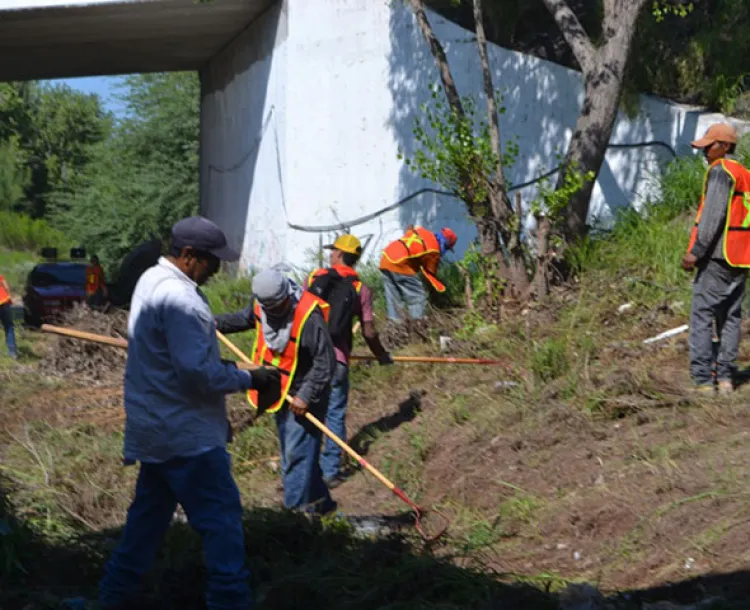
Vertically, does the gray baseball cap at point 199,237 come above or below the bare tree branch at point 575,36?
below

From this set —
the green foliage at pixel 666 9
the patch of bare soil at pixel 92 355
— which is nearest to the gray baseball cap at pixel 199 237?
the patch of bare soil at pixel 92 355

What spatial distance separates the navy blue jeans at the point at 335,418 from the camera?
339 inches

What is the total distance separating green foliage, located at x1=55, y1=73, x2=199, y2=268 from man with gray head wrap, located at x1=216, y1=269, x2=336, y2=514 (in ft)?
64.5

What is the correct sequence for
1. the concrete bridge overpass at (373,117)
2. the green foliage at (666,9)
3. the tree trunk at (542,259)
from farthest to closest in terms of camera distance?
1. the concrete bridge overpass at (373,117)
2. the green foliage at (666,9)
3. the tree trunk at (542,259)

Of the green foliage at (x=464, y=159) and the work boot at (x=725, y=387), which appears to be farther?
the green foliage at (x=464, y=159)

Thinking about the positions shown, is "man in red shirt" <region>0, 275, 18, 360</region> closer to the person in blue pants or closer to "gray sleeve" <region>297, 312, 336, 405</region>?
"gray sleeve" <region>297, 312, 336, 405</region>

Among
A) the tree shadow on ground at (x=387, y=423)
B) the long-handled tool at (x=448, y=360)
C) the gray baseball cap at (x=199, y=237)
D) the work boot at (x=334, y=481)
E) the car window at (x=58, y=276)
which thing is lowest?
the work boot at (x=334, y=481)

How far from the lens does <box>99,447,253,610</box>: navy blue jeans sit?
4.66 m

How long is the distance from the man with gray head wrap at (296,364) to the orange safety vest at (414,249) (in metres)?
4.87

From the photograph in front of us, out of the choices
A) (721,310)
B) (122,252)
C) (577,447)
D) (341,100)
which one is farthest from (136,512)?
(122,252)

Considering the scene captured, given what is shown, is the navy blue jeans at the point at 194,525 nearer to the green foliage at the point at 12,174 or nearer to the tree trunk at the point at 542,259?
the tree trunk at the point at 542,259

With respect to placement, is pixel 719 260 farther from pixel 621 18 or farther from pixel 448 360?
pixel 621 18

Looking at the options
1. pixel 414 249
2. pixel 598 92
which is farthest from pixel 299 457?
pixel 598 92

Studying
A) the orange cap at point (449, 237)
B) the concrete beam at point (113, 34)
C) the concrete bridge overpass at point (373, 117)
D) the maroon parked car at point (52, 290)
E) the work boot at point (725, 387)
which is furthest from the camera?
the maroon parked car at point (52, 290)
